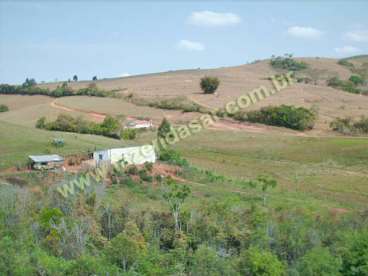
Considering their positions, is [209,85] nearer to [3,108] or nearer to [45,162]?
[3,108]

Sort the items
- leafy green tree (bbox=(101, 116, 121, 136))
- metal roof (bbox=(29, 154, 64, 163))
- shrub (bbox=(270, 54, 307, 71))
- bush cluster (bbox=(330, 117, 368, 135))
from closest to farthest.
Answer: metal roof (bbox=(29, 154, 64, 163)) < leafy green tree (bbox=(101, 116, 121, 136)) < bush cluster (bbox=(330, 117, 368, 135)) < shrub (bbox=(270, 54, 307, 71))

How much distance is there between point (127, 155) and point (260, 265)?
22611mm

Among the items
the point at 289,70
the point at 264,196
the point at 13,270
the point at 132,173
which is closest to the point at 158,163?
the point at 132,173

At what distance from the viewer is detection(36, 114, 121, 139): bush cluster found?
184ft

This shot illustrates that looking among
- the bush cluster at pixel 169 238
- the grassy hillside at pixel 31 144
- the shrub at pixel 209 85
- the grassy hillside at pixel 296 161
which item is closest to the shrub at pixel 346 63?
the shrub at pixel 209 85

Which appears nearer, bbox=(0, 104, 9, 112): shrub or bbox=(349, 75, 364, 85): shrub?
bbox=(0, 104, 9, 112): shrub

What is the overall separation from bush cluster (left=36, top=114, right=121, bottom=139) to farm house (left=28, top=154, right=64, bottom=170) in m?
18.0

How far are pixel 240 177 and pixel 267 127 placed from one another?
23.4 m

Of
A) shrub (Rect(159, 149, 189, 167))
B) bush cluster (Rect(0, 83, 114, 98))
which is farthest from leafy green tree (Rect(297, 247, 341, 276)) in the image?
bush cluster (Rect(0, 83, 114, 98))

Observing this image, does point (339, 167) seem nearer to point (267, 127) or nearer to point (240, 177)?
point (240, 177)

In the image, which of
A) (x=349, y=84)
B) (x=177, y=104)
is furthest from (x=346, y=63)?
(x=177, y=104)

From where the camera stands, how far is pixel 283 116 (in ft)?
202

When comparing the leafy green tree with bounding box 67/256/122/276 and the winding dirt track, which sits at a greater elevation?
the winding dirt track

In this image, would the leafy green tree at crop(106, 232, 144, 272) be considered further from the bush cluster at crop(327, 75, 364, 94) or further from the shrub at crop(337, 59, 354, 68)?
the shrub at crop(337, 59, 354, 68)
